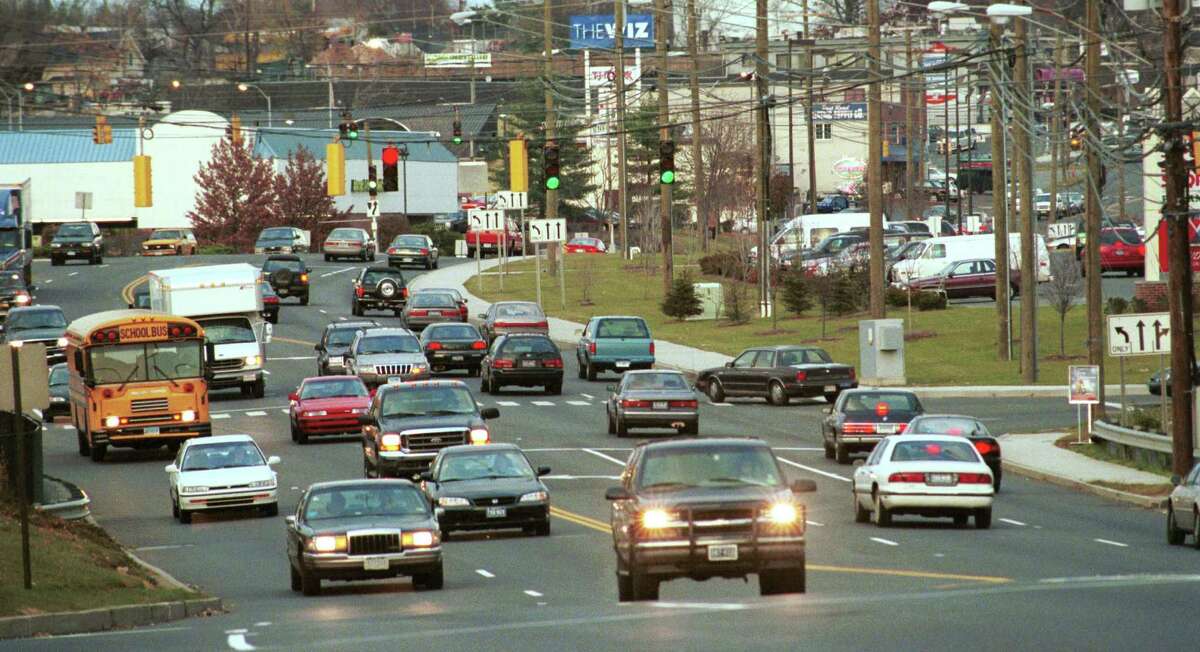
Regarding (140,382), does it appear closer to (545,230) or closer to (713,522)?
(713,522)

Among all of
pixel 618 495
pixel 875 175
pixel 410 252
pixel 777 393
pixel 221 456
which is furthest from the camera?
pixel 410 252

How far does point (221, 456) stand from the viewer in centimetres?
3100

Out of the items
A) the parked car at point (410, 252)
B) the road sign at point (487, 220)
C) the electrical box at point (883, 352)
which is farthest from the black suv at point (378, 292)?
the electrical box at point (883, 352)

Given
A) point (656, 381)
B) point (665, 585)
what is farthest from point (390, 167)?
point (665, 585)

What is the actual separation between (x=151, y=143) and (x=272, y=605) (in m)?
105

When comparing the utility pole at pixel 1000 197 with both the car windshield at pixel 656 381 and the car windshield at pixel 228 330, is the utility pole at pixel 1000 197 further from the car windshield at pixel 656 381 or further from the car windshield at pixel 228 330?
the car windshield at pixel 228 330

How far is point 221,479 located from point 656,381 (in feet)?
36.0

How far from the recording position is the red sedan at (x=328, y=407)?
3947 cm

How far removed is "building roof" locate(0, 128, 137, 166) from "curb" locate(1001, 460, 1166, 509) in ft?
299

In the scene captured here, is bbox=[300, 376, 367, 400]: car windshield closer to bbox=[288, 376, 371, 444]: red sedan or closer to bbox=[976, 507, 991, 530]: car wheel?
bbox=[288, 376, 371, 444]: red sedan

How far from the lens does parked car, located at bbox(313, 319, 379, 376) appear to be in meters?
48.8

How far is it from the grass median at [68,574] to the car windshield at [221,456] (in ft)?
12.7

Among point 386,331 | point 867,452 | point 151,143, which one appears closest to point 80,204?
point 151,143

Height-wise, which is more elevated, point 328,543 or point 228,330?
point 228,330
